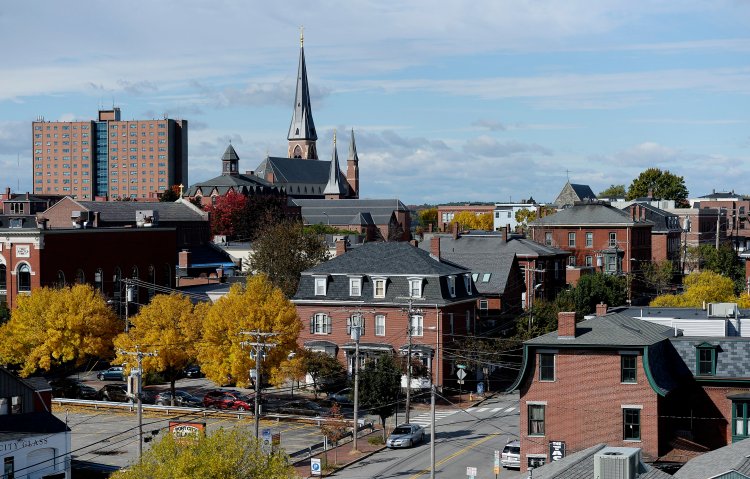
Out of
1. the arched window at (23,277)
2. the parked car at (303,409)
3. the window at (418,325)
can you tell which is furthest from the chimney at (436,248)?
the arched window at (23,277)

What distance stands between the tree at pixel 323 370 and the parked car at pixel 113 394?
37.9 ft

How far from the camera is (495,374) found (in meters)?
81.1

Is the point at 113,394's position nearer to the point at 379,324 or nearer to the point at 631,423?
the point at 379,324

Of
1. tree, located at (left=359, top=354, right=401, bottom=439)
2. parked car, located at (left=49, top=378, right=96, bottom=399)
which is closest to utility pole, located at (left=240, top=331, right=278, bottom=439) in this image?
tree, located at (left=359, top=354, right=401, bottom=439)

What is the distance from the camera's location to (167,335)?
2813 inches

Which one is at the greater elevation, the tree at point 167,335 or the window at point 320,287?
the window at point 320,287

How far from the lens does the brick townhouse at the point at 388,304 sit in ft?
244

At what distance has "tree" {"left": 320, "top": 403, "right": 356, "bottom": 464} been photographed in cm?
5578

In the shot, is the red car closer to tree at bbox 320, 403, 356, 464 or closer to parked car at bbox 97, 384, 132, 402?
tree at bbox 320, 403, 356, 464

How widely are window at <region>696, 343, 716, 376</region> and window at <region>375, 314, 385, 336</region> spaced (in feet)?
102

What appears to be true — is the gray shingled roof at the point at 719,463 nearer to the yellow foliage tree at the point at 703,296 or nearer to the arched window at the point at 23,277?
the yellow foliage tree at the point at 703,296

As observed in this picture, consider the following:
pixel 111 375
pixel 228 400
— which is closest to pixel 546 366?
pixel 228 400

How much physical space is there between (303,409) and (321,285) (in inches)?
538

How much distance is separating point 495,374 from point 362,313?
1142 centimetres
